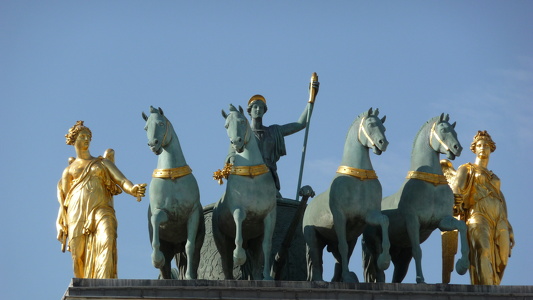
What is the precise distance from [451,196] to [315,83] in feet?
14.3

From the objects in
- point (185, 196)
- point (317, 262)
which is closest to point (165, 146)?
point (185, 196)

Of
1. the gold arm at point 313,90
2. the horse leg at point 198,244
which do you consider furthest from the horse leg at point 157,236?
the gold arm at point 313,90

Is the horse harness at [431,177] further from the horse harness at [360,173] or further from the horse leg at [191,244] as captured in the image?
the horse leg at [191,244]

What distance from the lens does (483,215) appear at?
37.3 meters

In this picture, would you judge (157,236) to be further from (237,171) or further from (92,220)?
(92,220)

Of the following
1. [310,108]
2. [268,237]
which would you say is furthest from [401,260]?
[310,108]

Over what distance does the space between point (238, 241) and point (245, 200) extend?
0.75 m

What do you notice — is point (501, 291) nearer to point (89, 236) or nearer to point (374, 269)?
point (374, 269)

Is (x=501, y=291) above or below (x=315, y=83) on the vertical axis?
below

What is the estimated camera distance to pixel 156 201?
116 ft

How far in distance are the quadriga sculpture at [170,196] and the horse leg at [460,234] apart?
3.94 m

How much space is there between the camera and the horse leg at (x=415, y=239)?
35594 millimetres

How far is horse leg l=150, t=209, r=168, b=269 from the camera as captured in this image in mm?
34922

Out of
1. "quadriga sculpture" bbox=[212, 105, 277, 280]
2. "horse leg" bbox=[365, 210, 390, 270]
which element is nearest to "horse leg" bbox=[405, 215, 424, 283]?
"horse leg" bbox=[365, 210, 390, 270]
